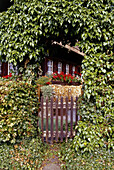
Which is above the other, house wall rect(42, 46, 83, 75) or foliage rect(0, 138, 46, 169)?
house wall rect(42, 46, 83, 75)

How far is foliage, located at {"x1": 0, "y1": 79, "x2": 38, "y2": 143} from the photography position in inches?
111

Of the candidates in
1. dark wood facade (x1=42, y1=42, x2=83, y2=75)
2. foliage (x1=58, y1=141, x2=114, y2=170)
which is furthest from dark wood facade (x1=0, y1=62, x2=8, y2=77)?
foliage (x1=58, y1=141, x2=114, y2=170)

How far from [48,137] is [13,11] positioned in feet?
10.5

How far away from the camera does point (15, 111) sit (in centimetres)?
291

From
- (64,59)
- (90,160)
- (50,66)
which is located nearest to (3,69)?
(50,66)

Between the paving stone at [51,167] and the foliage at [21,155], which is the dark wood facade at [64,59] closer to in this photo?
the foliage at [21,155]

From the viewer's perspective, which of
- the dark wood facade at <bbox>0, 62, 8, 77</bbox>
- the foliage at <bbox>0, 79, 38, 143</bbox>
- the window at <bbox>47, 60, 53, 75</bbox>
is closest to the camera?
the foliage at <bbox>0, 79, 38, 143</bbox>

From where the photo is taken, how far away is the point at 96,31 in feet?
9.95

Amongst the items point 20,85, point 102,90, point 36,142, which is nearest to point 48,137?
point 36,142

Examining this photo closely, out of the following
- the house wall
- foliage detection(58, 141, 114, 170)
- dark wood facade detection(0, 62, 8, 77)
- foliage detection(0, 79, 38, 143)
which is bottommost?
foliage detection(58, 141, 114, 170)

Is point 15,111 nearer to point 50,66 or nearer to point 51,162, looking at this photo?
point 51,162

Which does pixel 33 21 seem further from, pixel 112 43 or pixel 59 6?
pixel 112 43

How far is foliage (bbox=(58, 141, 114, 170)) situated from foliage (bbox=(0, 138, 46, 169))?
2.19 feet

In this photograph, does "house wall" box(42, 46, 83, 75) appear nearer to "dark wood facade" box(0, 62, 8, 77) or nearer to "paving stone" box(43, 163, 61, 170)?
"dark wood facade" box(0, 62, 8, 77)
